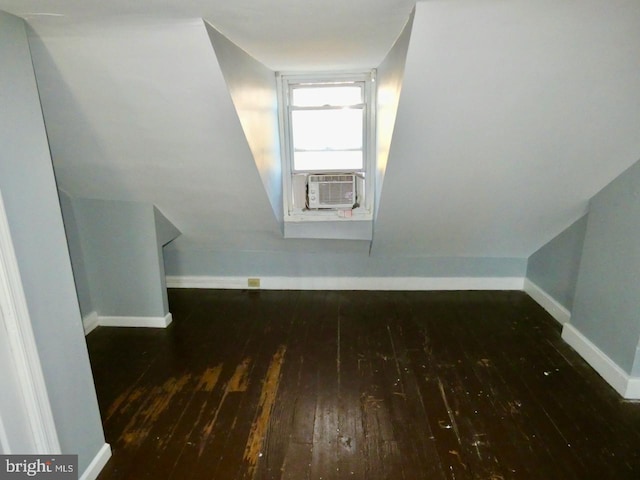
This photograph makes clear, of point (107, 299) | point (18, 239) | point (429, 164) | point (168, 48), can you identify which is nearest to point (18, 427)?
point (18, 239)

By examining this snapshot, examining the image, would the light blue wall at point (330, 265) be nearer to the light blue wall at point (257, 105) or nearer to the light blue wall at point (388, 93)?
the light blue wall at point (257, 105)

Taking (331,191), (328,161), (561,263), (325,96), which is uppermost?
(325,96)

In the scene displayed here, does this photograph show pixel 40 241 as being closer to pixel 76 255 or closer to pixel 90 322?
pixel 76 255

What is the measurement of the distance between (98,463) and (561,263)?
3.31 metres

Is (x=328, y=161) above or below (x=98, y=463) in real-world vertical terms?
above

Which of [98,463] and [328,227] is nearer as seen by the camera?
[98,463]

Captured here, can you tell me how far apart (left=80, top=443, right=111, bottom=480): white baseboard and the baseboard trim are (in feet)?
4.21

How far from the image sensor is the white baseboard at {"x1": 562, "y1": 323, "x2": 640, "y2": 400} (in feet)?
7.24

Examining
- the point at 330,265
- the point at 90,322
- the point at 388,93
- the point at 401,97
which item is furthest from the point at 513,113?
the point at 90,322

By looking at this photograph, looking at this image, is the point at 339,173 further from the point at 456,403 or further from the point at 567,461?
the point at 567,461

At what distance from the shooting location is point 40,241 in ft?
4.69

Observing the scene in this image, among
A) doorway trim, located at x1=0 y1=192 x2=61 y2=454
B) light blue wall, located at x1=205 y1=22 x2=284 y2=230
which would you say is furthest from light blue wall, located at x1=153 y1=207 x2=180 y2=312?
doorway trim, located at x1=0 y1=192 x2=61 y2=454

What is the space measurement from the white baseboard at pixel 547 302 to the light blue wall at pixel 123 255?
10.3 feet

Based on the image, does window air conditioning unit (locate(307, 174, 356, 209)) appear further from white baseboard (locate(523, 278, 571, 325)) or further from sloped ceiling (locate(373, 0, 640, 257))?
white baseboard (locate(523, 278, 571, 325))
